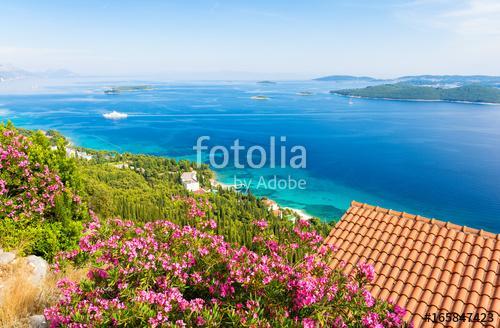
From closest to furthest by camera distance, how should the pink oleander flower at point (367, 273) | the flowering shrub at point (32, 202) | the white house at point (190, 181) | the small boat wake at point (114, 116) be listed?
1. the pink oleander flower at point (367, 273)
2. the flowering shrub at point (32, 202)
3. the white house at point (190, 181)
4. the small boat wake at point (114, 116)

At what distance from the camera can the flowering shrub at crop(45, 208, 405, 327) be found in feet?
8.09

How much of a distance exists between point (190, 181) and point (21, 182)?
37090 mm

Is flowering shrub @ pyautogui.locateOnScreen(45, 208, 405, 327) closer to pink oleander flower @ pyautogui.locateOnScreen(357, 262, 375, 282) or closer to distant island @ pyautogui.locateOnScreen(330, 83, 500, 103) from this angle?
pink oleander flower @ pyautogui.locateOnScreen(357, 262, 375, 282)

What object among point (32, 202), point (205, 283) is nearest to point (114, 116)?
point (32, 202)

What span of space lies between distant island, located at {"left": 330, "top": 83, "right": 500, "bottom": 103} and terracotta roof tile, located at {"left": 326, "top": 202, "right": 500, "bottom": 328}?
171 meters

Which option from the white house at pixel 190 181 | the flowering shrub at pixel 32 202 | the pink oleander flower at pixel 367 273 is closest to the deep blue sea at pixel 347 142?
the white house at pixel 190 181

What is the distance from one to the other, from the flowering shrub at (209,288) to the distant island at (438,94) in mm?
175140

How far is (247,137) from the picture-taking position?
257 ft

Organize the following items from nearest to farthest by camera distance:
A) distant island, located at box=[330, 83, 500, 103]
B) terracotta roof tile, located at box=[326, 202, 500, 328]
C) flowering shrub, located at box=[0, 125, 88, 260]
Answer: terracotta roof tile, located at box=[326, 202, 500, 328]
flowering shrub, located at box=[0, 125, 88, 260]
distant island, located at box=[330, 83, 500, 103]

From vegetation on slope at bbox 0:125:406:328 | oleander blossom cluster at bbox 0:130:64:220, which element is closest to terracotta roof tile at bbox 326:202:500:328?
vegetation on slope at bbox 0:125:406:328

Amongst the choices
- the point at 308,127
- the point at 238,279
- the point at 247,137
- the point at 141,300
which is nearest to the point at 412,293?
the point at 238,279

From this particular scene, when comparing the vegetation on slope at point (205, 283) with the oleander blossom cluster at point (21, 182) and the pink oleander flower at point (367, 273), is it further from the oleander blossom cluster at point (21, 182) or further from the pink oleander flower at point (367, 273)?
the oleander blossom cluster at point (21, 182)

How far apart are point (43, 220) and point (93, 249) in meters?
5.50

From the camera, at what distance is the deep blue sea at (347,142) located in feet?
145
